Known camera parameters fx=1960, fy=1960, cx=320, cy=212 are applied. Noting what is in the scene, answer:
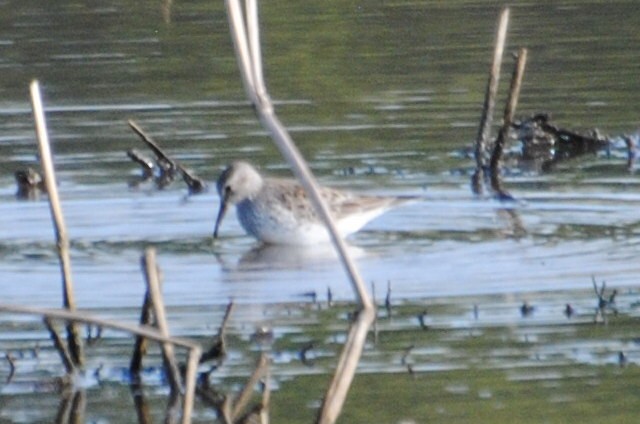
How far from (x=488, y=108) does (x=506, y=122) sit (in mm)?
178

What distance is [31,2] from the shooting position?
2595 cm

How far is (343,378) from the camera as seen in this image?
8414 mm

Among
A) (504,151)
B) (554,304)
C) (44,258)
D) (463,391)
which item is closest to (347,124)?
(504,151)

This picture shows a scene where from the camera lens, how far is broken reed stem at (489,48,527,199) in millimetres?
14930

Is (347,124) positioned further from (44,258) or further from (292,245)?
(44,258)

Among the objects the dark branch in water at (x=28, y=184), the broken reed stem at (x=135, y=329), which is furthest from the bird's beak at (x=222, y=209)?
the broken reed stem at (x=135, y=329)

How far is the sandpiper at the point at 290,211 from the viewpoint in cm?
1331

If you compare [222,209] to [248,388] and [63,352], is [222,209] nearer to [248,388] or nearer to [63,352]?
[63,352]

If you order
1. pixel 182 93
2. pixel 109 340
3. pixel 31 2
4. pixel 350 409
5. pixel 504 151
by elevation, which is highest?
pixel 31 2

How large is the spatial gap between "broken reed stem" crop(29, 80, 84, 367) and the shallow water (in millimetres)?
797

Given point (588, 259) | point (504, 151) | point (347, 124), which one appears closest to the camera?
point (588, 259)

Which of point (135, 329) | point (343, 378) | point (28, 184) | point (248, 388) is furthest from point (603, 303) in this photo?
point (28, 184)

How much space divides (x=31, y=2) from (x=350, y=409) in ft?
59.3

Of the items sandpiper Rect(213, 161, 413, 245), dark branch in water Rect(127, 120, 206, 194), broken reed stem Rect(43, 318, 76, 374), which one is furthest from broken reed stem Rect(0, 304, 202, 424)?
dark branch in water Rect(127, 120, 206, 194)
